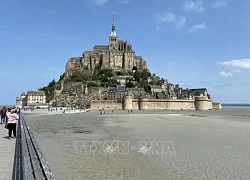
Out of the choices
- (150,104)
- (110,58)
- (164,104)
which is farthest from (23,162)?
(110,58)

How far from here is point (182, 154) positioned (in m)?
10.6

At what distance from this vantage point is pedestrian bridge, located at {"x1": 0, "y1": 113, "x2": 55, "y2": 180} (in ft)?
10.7

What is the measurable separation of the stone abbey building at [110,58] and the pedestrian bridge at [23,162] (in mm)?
95214

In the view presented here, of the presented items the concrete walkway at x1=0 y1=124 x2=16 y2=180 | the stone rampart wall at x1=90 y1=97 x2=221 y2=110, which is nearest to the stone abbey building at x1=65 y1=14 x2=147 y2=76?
the stone rampart wall at x1=90 y1=97 x2=221 y2=110

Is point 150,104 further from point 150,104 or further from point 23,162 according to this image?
point 23,162

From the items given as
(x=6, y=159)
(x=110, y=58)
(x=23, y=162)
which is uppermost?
(x=110, y=58)

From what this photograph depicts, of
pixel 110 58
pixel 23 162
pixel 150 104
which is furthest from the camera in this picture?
pixel 110 58

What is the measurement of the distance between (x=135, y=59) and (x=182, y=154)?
320 ft

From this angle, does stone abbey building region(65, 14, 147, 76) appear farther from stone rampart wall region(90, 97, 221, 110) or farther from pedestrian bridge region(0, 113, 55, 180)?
pedestrian bridge region(0, 113, 55, 180)

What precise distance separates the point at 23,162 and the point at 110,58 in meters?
101

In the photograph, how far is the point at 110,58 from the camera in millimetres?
103562

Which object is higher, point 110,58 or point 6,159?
point 110,58

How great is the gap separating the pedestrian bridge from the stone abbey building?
95.2m

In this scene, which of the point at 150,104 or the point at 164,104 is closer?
the point at 150,104
